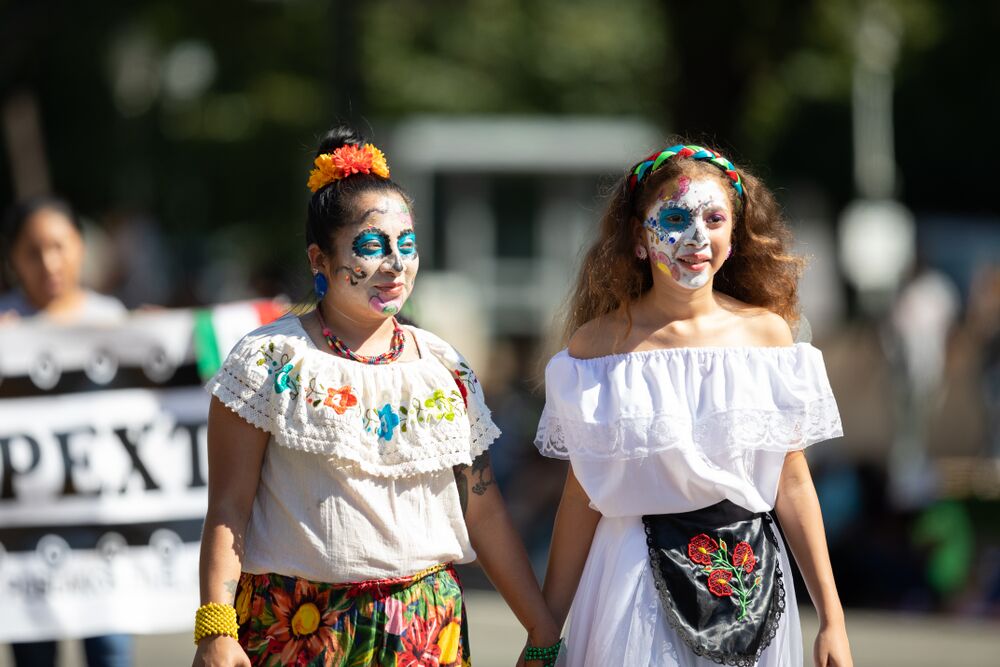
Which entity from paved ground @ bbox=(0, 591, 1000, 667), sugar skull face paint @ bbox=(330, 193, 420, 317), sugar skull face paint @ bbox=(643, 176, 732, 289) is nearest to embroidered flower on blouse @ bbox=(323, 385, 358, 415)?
sugar skull face paint @ bbox=(330, 193, 420, 317)

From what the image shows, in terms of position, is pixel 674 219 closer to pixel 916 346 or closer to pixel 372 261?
pixel 372 261

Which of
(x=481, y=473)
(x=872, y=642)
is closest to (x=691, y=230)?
(x=481, y=473)

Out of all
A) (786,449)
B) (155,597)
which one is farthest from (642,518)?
(155,597)

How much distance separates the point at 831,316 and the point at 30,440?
19530 mm

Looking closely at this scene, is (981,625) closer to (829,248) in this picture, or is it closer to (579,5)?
(829,248)

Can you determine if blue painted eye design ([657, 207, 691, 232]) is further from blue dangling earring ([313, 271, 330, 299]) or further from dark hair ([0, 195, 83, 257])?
dark hair ([0, 195, 83, 257])

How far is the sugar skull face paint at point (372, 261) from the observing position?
151 inches

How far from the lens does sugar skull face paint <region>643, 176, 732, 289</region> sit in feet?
12.9

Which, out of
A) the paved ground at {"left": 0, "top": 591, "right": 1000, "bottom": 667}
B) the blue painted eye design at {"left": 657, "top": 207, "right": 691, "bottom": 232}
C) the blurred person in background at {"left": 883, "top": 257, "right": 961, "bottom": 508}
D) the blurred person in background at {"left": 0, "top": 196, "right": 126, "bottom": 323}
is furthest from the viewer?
the blurred person in background at {"left": 883, "top": 257, "right": 961, "bottom": 508}

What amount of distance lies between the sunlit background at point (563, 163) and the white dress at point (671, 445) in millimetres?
423

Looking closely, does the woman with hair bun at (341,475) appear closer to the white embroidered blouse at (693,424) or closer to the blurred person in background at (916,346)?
the white embroidered blouse at (693,424)

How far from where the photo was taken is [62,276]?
6.03 metres

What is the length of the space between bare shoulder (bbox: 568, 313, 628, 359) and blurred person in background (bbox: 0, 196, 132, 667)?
8.47 ft

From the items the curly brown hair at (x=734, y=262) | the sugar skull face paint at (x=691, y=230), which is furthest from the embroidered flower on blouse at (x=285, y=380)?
the sugar skull face paint at (x=691, y=230)
